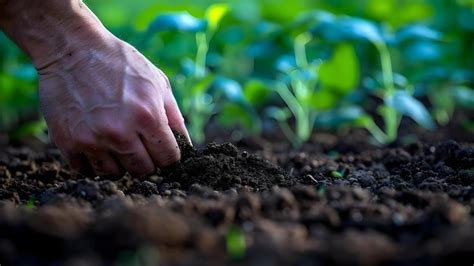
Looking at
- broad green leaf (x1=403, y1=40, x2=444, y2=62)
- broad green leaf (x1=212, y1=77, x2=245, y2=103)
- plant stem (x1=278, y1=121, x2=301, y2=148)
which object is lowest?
plant stem (x1=278, y1=121, x2=301, y2=148)

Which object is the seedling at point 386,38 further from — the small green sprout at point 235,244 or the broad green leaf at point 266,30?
the small green sprout at point 235,244

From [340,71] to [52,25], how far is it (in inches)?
79.3

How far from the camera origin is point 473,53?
5.09 m

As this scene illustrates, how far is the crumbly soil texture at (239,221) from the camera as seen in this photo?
4.21ft

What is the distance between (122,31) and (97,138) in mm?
2657

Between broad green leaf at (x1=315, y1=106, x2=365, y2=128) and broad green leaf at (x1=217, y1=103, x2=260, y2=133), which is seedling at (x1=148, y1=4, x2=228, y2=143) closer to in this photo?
broad green leaf at (x1=217, y1=103, x2=260, y2=133)

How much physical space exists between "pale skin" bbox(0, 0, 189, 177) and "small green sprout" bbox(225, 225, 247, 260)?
2.80 feet

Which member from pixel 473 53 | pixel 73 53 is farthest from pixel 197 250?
pixel 473 53

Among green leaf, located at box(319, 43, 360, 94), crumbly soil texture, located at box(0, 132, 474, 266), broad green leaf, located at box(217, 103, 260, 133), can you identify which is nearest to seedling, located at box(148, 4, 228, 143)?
broad green leaf, located at box(217, 103, 260, 133)

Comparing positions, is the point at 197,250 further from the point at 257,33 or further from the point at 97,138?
the point at 257,33

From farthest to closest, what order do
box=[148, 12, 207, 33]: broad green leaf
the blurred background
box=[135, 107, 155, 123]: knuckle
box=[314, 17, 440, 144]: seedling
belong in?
1. the blurred background
2. box=[314, 17, 440, 144]: seedling
3. box=[148, 12, 207, 33]: broad green leaf
4. box=[135, 107, 155, 123]: knuckle

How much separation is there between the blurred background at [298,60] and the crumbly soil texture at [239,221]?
1.05 meters

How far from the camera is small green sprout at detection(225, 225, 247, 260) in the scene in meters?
1.31

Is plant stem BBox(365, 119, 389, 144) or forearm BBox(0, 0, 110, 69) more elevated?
forearm BBox(0, 0, 110, 69)
